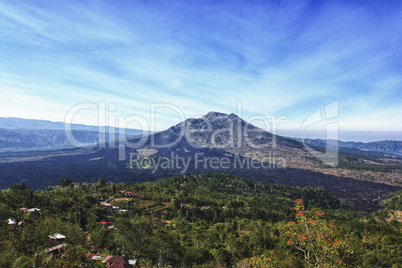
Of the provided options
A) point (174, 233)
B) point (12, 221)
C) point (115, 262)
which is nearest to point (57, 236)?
point (12, 221)

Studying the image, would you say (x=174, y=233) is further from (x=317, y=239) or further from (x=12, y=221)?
(x=317, y=239)

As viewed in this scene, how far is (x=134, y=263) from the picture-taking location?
66.9 feet

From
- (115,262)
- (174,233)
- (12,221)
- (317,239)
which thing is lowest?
(174,233)

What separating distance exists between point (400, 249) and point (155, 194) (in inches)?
1683

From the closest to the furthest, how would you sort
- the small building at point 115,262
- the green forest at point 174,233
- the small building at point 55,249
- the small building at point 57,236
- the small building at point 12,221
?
the green forest at point 174,233 < the small building at point 55,249 < the small building at point 115,262 < the small building at point 57,236 < the small building at point 12,221

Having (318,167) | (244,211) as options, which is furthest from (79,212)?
(318,167)

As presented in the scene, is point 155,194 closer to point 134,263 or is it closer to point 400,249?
point 134,263

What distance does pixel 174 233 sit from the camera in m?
30.0

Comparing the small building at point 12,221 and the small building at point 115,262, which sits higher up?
the small building at point 12,221

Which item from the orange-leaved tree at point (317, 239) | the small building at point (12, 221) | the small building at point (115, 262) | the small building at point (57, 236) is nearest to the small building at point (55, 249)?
the small building at point (57, 236)

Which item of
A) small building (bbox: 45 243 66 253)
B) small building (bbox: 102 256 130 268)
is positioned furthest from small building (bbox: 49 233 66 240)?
small building (bbox: 102 256 130 268)

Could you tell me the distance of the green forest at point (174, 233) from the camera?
9877 mm

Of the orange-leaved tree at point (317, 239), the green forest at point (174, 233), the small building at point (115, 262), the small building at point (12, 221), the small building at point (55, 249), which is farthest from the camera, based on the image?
the small building at point (12, 221)

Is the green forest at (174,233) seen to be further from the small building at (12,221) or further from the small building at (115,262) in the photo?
the small building at (115,262)
